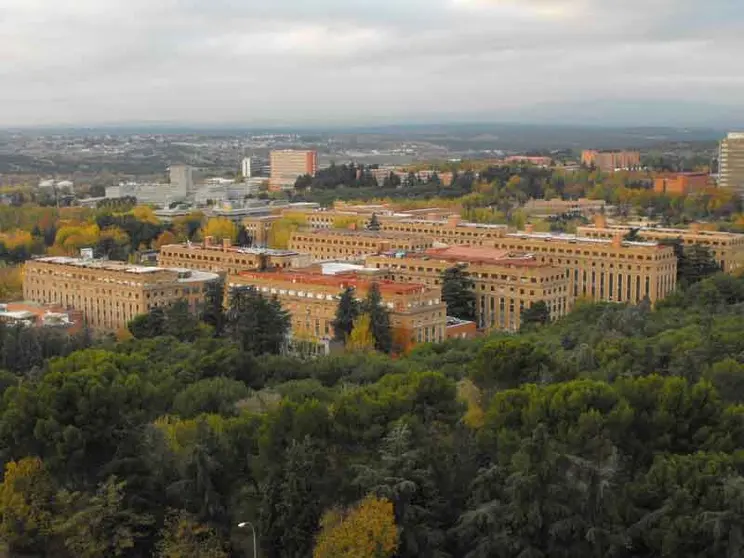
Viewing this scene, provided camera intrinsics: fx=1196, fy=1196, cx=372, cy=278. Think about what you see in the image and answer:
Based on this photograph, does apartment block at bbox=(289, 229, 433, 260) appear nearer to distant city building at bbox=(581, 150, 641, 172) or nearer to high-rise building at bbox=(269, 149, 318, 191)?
high-rise building at bbox=(269, 149, 318, 191)

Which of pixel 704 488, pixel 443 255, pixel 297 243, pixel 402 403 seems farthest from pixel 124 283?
pixel 704 488

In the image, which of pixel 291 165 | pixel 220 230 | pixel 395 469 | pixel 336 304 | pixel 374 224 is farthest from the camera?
pixel 291 165

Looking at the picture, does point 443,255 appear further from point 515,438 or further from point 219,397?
point 515,438

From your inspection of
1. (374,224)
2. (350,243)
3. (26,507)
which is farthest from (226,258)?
(26,507)

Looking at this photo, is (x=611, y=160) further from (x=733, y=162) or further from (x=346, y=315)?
(x=346, y=315)

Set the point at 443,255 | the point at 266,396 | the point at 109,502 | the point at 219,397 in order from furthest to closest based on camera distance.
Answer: the point at 443,255, the point at 266,396, the point at 219,397, the point at 109,502
